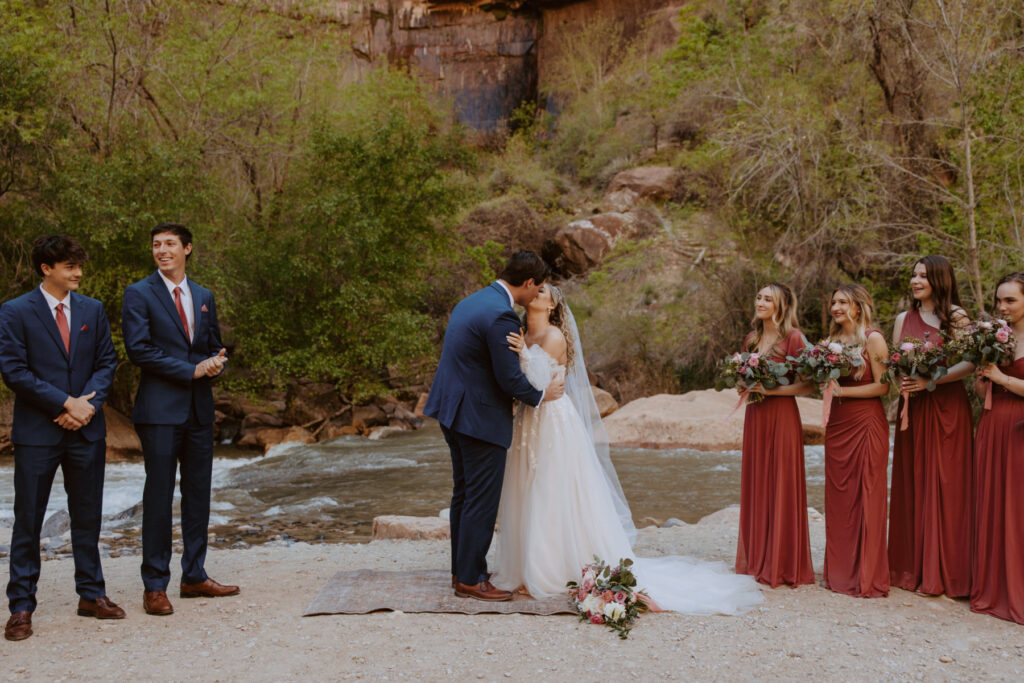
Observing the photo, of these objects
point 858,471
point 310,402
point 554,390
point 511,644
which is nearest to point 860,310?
point 858,471

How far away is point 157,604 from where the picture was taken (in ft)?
16.4

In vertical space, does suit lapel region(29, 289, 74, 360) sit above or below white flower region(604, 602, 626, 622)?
above

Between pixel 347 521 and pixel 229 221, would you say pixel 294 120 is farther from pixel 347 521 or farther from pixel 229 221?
pixel 347 521

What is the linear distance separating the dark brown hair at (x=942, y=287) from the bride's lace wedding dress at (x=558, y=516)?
2.16 meters

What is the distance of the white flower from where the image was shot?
185 inches

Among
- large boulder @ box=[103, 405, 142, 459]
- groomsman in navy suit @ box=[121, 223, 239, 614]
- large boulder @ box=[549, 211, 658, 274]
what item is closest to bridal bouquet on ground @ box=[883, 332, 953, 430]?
groomsman in navy suit @ box=[121, 223, 239, 614]

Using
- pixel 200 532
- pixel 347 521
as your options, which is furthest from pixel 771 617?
pixel 347 521

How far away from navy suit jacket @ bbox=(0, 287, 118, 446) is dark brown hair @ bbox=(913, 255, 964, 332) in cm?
517

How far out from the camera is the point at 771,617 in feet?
16.4

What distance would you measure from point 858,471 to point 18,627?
520cm

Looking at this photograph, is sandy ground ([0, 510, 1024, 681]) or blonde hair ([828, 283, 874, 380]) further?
blonde hair ([828, 283, 874, 380])

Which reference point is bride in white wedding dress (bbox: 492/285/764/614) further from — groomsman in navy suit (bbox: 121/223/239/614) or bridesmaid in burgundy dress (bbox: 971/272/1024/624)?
groomsman in navy suit (bbox: 121/223/239/614)

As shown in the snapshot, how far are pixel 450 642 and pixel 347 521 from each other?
5878 millimetres

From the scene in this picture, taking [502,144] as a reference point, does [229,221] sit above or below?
below
